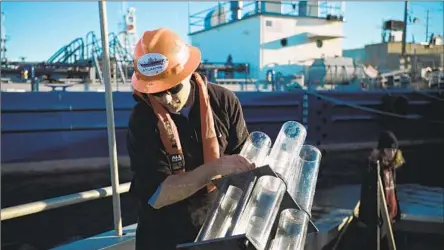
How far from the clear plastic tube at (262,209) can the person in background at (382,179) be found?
271 cm

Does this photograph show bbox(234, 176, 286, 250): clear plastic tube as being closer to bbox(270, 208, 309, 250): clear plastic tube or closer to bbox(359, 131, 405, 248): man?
bbox(270, 208, 309, 250): clear plastic tube

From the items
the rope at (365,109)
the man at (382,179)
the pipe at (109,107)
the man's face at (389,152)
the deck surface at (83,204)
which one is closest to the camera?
the pipe at (109,107)

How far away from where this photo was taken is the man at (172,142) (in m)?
1.40

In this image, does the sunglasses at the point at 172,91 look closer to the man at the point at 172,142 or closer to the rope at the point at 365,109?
the man at the point at 172,142

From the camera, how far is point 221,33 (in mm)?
14305

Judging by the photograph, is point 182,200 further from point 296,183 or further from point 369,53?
point 369,53

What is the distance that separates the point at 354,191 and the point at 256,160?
505 cm

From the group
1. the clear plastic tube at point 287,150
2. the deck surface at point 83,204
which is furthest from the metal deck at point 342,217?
the clear plastic tube at point 287,150

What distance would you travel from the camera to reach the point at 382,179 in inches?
156

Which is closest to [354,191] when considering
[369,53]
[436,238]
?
[436,238]

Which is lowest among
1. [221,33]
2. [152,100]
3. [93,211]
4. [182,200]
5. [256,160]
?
[93,211]

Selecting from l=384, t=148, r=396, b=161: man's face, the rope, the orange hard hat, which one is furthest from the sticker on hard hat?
the rope

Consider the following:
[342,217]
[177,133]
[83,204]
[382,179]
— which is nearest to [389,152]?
[382,179]

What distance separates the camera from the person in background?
150 inches
